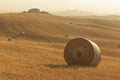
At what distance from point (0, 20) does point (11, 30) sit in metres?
4.34

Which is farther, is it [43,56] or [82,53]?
[43,56]

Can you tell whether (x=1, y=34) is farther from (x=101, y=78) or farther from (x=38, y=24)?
(x=101, y=78)

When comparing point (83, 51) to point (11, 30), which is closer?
point (83, 51)

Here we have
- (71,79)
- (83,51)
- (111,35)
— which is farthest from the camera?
(111,35)

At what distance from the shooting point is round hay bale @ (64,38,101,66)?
64.6ft

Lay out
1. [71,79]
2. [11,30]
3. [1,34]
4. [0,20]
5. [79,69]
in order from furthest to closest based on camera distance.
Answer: [0,20], [11,30], [1,34], [79,69], [71,79]

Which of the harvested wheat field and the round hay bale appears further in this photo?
the round hay bale

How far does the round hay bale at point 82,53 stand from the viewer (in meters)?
19.7

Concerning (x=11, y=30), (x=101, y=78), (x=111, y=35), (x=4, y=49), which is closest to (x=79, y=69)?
(x=101, y=78)

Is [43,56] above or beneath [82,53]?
beneath

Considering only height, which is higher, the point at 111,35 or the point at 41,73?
the point at 41,73

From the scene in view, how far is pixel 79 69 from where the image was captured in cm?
1794

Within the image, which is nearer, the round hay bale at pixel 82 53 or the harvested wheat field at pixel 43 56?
the harvested wheat field at pixel 43 56

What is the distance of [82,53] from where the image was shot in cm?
2020
